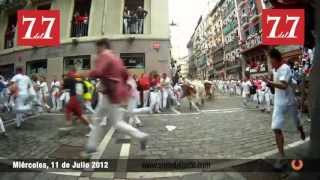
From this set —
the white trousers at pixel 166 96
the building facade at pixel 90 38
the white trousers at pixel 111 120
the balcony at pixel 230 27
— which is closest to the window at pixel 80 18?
the building facade at pixel 90 38

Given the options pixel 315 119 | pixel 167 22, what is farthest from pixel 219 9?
pixel 315 119

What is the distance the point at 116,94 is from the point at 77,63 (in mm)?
1058

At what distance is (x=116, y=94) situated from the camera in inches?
155

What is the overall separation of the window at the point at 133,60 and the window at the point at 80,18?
1.84 ft

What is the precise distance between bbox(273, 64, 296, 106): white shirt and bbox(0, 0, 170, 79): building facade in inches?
62.6

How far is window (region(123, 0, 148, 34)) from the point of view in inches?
183

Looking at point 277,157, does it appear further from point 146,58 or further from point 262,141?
point 146,58

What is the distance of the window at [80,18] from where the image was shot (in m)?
4.69

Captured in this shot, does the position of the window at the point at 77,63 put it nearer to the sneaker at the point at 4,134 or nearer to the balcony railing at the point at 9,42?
the balcony railing at the point at 9,42

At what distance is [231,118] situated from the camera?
7.13 m

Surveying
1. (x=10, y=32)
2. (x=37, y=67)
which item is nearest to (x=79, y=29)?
(x=37, y=67)

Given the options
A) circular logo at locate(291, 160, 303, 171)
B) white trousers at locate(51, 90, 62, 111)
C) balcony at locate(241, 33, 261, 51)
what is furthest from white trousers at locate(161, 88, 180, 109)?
circular logo at locate(291, 160, 303, 171)

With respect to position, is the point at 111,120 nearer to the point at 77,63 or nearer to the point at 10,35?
the point at 77,63

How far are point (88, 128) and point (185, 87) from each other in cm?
593
